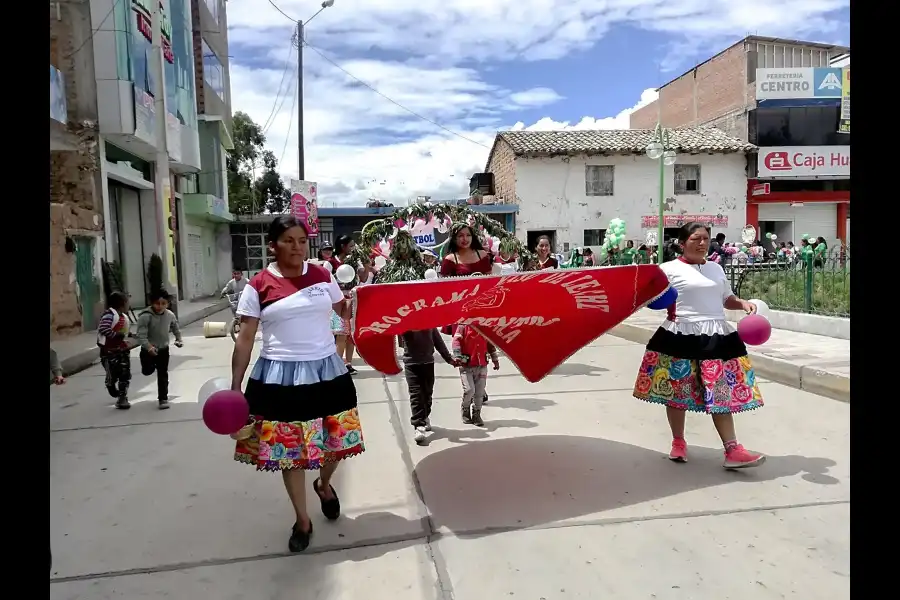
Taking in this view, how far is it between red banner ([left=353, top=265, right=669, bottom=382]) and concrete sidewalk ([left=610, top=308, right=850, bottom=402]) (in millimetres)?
3411

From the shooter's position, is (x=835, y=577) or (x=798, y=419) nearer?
(x=835, y=577)

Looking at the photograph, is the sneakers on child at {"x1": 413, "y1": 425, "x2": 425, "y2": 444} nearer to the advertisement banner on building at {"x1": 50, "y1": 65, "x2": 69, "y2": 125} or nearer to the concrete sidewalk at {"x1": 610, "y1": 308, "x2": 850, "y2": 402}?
the concrete sidewalk at {"x1": 610, "y1": 308, "x2": 850, "y2": 402}

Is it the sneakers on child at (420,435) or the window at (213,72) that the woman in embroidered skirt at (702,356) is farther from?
the window at (213,72)

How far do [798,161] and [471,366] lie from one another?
88.5 ft

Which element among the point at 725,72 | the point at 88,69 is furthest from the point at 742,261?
the point at 725,72

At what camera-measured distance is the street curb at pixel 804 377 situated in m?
6.19

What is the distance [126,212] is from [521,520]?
17.9 meters

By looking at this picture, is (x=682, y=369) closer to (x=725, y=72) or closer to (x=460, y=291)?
(x=460, y=291)

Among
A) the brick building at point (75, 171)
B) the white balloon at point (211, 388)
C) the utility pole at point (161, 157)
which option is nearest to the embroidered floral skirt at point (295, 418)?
the white balloon at point (211, 388)

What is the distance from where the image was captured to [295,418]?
311cm

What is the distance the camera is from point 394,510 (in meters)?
3.66

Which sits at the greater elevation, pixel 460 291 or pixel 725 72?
pixel 725 72

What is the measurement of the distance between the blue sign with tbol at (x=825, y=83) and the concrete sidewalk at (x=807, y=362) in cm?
2175

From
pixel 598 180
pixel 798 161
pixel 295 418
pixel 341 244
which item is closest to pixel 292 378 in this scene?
pixel 295 418
